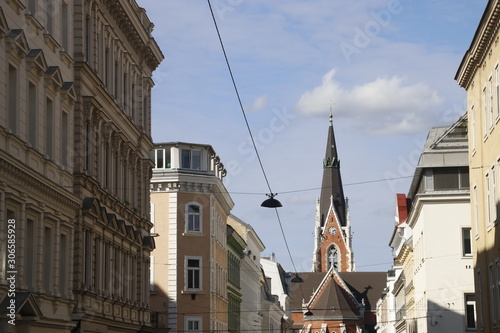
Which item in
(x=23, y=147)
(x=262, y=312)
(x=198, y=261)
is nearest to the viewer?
(x=23, y=147)

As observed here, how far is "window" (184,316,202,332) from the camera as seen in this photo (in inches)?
2288

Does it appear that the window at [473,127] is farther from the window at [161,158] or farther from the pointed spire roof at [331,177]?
the pointed spire roof at [331,177]

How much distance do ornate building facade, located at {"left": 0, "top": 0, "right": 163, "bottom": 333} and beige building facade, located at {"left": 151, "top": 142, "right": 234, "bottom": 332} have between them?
1512 cm

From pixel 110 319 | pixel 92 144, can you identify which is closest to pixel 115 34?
pixel 92 144

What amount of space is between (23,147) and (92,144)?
8.29m

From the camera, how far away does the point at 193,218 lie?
60094 millimetres

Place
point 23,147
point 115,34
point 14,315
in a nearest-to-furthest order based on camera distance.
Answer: point 14,315 → point 23,147 → point 115,34

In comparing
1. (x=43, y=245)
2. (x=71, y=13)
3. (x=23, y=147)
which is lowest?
(x=43, y=245)

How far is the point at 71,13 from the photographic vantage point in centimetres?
3069

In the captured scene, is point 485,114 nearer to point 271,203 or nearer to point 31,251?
point 271,203

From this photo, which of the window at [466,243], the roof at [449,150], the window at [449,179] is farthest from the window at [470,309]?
the roof at [449,150]

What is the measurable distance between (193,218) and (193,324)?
5761mm

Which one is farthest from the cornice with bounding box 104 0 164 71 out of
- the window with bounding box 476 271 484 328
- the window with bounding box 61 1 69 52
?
the window with bounding box 476 271 484 328

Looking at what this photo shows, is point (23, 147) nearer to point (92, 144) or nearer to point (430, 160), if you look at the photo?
point (92, 144)
